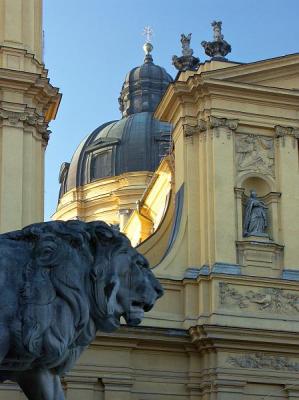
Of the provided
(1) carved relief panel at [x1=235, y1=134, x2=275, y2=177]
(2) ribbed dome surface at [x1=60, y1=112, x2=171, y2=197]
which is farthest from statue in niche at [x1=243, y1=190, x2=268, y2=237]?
(2) ribbed dome surface at [x1=60, y1=112, x2=171, y2=197]

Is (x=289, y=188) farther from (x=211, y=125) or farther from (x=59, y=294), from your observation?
(x=59, y=294)

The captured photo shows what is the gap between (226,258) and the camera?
21.2 meters

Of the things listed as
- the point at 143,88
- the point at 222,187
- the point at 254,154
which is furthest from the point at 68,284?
the point at 143,88

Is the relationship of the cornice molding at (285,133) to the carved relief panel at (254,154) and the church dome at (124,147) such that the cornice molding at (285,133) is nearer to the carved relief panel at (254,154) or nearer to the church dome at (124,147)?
the carved relief panel at (254,154)

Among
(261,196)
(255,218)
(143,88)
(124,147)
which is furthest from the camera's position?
(143,88)

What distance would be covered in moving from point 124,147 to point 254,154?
18.3 m

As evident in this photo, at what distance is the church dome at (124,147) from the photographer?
131 ft

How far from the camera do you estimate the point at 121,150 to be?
40344mm

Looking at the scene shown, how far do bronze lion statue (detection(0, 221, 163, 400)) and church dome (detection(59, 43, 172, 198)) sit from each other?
3370 centimetres

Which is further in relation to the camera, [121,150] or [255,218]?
[121,150]

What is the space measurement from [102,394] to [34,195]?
4.47m

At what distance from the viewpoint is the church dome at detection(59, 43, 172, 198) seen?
3978 centimetres

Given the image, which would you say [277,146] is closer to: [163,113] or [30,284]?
[163,113]

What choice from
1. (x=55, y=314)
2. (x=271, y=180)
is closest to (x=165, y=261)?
(x=271, y=180)
